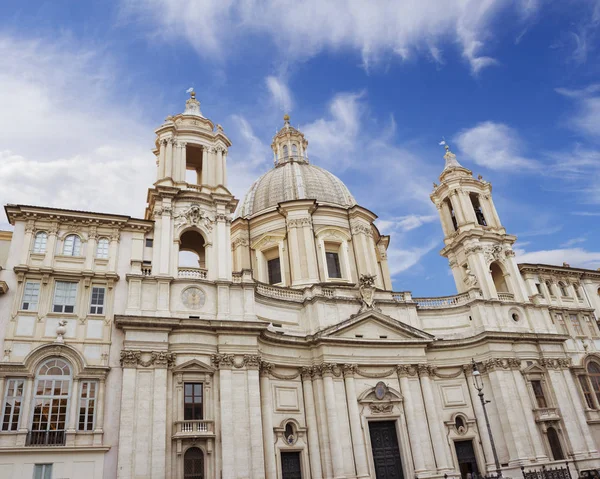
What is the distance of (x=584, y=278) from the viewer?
43156 millimetres

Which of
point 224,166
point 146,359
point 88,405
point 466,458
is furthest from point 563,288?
point 88,405

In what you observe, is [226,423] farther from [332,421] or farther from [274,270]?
[274,270]

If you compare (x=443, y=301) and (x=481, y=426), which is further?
(x=443, y=301)

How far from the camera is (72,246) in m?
27.8

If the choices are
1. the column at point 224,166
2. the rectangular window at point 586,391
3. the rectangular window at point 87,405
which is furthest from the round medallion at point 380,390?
the rectangular window at point 87,405

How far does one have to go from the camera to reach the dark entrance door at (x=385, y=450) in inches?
1202

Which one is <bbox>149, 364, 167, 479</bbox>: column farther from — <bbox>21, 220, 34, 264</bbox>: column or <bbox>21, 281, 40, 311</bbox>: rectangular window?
<bbox>21, 220, 34, 264</bbox>: column

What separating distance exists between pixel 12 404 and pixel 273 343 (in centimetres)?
1373

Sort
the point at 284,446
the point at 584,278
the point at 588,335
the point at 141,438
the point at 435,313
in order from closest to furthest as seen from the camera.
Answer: the point at 141,438 < the point at 284,446 < the point at 435,313 < the point at 588,335 < the point at 584,278

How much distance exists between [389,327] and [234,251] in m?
14.1

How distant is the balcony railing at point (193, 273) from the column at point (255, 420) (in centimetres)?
578

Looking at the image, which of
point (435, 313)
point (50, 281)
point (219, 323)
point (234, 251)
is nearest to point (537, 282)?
point (435, 313)

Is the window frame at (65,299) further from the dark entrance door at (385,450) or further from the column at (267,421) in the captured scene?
the dark entrance door at (385,450)

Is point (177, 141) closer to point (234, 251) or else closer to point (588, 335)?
point (234, 251)
